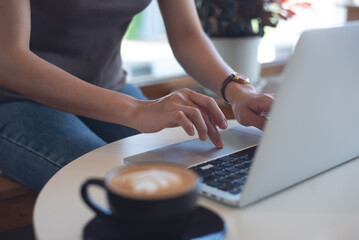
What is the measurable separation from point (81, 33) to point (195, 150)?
2.00ft

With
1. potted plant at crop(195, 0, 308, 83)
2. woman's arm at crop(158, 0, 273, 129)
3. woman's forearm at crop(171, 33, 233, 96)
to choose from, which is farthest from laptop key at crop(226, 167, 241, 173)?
potted plant at crop(195, 0, 308, 83)

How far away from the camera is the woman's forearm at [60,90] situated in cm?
97

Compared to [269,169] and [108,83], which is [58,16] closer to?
[108,83]

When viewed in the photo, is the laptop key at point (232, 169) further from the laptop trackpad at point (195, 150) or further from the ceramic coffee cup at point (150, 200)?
the ceramic coffee cup at point (150, 200)

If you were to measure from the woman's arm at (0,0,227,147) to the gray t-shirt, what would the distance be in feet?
0.50

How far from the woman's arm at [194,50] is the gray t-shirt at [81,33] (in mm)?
117

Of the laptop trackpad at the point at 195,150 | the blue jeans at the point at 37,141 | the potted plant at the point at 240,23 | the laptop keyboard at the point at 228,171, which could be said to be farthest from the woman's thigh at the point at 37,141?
the potted plant at the point at 240,23

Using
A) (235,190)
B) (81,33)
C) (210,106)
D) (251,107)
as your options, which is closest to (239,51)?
(81,33)

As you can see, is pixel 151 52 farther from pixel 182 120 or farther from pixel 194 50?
pixel 182 120

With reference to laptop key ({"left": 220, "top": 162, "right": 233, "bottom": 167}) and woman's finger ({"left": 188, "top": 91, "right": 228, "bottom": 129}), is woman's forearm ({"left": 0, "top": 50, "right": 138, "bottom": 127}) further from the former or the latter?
laptop key ({"left": 220, "top": 162, "right": 233, "bottom": 167})

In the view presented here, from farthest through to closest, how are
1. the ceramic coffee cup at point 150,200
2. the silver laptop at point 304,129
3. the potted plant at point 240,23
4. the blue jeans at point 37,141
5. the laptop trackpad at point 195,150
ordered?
the potted plant at point 240,23 → the blue jeans at point 37,141 → the laptop trackpad at point 195,150 → the silver laptop at point 304,129 → the ceramic coffee cup at point 150,200

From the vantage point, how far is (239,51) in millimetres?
2242

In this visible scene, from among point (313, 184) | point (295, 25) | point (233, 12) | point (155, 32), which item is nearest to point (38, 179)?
point (313, 184)

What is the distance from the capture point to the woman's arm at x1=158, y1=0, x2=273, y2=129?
122cm
